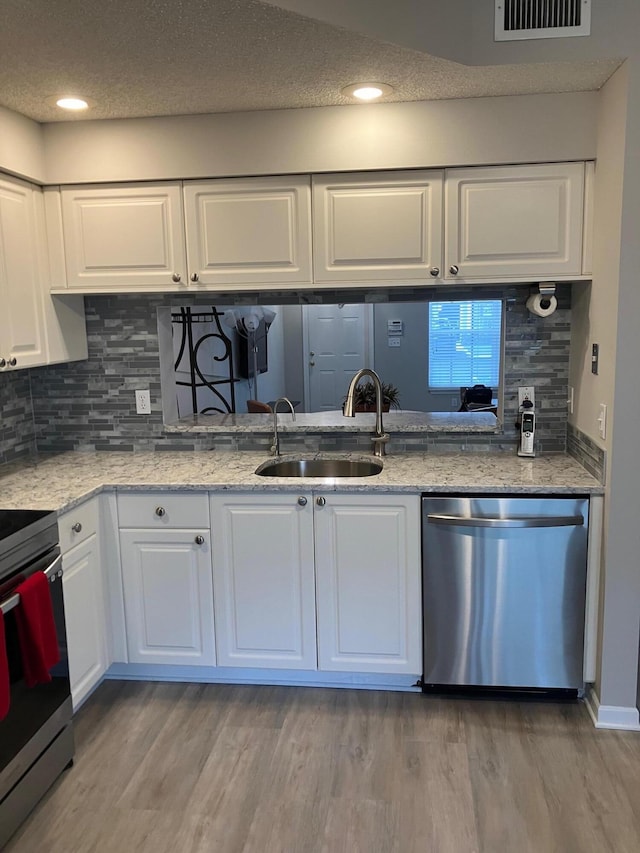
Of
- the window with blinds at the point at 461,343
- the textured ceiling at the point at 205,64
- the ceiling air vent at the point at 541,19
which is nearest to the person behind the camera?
the textured ceiling at the point at 205,64

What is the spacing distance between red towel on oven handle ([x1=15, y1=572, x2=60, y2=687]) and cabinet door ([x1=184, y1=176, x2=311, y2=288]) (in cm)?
139

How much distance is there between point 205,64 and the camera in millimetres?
2178

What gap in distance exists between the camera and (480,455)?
307cm

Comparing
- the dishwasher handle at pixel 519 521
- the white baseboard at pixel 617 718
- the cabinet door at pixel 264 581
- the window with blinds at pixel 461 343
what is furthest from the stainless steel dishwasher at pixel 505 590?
the window with blinds at pixel 461 343

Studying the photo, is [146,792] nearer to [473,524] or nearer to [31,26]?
[473,524]

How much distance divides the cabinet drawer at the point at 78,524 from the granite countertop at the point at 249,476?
4 centimetres

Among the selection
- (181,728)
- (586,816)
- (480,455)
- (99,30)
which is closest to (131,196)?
(99,30)

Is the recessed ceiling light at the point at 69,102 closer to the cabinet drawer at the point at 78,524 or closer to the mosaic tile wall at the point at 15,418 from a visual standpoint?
the mosaic tile wall at the point at 15,418

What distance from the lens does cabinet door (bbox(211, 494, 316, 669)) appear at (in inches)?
104

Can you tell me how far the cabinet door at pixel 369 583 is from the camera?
260cm

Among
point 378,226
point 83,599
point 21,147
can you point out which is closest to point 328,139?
point 378,226

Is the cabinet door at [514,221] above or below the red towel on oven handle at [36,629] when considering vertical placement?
above

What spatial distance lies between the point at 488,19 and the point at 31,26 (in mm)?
1418

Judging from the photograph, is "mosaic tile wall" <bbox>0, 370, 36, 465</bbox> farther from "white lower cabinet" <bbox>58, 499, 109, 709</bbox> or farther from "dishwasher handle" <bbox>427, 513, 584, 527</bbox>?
"dishwasher handle" <bbox>427, 513, 584, 527</bbox>
